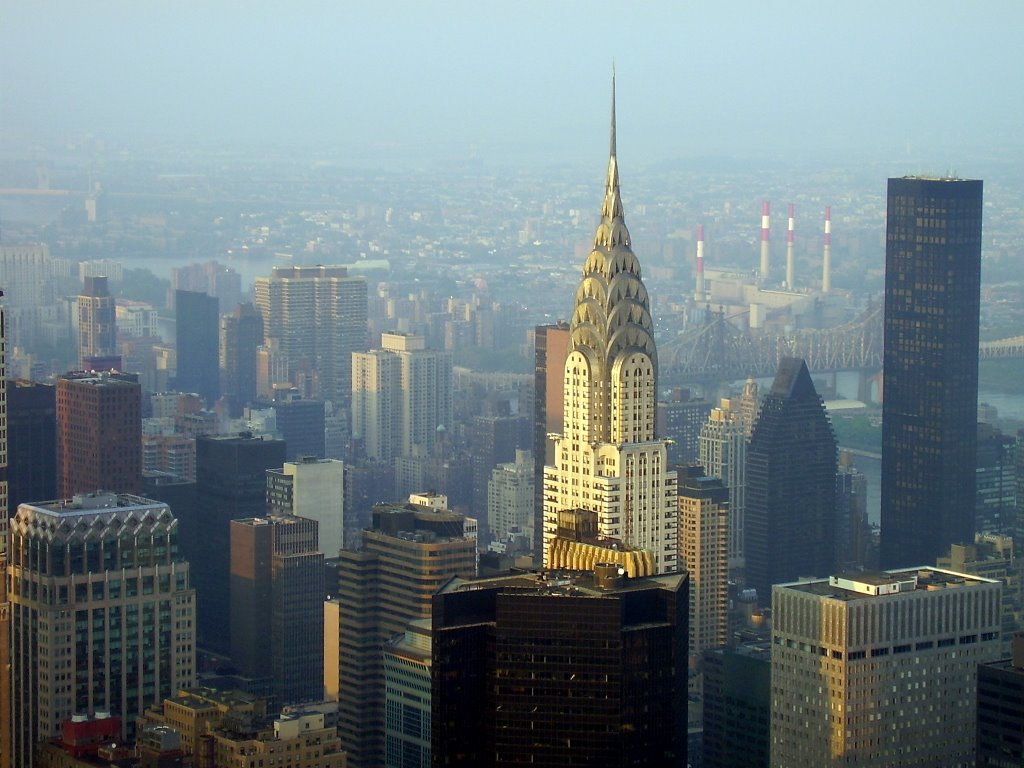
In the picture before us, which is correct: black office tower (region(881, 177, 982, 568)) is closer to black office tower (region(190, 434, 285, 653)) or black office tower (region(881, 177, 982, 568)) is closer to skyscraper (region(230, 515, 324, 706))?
skyscraper (region(230, 515, 324, 706))

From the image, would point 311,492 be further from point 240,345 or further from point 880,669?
point 880,669

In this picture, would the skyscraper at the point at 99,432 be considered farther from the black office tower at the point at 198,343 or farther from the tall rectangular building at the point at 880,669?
the tall rectangular building at the point at 880,669

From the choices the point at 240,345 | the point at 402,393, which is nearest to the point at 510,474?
the point at 402,393

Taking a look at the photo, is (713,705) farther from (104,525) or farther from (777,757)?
(104,525)

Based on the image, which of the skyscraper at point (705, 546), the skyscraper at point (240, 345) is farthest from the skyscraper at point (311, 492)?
the skyscraper at point (240, 345)

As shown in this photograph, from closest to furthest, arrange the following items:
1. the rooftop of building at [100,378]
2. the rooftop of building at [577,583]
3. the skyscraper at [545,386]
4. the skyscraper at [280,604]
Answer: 1. the rooftop of building at [577,583]
2. the skyscraper at [280,604]
3. the skyscraper at [545,386]
4. the rooftop of building at [100,378]

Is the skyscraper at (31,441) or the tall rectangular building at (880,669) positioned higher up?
the skyscraper at (31,441)

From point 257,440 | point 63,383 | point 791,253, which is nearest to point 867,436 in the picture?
point 791,253
